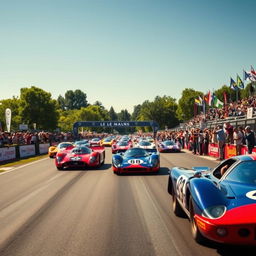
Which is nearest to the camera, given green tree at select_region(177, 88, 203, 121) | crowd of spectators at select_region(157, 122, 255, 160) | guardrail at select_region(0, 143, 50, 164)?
crowd of spectators at select_region(157, 122, 255, 160)

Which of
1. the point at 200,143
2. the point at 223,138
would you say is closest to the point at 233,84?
the point at 200,143

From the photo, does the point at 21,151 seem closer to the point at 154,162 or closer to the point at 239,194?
the point at 154,162

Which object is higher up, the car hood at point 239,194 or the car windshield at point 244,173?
the car windshield at point 244,173

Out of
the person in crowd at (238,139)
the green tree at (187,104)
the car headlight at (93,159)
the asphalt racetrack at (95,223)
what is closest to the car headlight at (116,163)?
the car headlight at (93,159)

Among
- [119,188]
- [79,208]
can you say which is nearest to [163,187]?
[119,188]

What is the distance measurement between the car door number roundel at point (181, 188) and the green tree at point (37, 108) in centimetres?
7228

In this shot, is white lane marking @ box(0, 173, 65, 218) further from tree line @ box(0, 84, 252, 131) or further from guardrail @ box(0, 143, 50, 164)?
tree line @ box(0, 84, 252, 131)

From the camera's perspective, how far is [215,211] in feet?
13.6

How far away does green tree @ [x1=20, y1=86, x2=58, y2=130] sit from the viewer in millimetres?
75875

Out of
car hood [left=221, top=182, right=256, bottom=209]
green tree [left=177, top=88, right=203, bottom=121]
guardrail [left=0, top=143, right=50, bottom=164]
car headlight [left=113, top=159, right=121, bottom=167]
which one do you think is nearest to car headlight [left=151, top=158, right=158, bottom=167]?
car headlight [left=113, top=159, right=121, bottom=167]

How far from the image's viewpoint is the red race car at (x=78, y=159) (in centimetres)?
1504

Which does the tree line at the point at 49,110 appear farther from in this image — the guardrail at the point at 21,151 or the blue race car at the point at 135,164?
the blue race car at the point at 135,164

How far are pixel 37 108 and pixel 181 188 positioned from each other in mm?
73407

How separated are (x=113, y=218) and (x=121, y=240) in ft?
4.47
